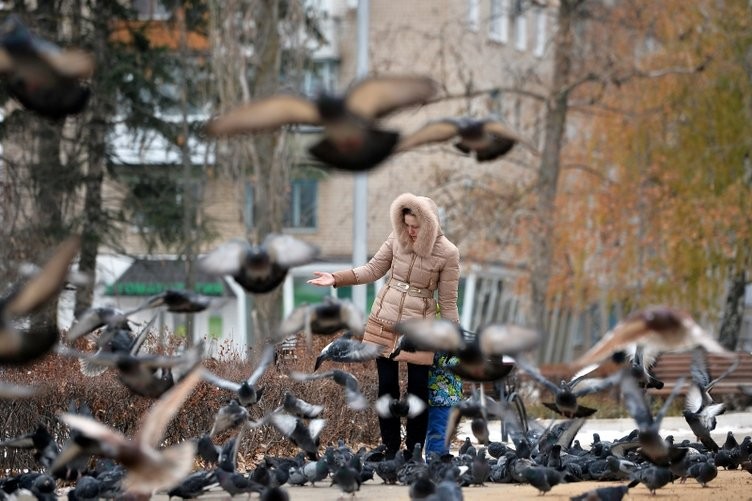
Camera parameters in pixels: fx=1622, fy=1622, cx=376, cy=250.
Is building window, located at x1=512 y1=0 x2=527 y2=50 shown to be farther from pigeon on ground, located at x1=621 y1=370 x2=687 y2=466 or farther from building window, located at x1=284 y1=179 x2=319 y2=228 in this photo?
pigeon on ground, located at x1=621 y1=370 x2=687 y2=466

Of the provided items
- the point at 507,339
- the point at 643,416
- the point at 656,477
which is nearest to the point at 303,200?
the point at 656,477

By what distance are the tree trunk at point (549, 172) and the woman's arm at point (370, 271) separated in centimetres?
1703

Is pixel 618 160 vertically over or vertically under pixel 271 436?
over

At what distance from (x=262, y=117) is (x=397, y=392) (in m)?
3.56

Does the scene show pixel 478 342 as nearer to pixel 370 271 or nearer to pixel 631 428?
pixel 370 271

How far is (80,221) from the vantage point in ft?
99.4

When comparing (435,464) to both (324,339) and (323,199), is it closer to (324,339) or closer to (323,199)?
(324,339)

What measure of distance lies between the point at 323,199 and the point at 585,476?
39.3 metres

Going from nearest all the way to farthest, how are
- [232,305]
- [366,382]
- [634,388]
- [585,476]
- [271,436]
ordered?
1. [634,388]
2. [585,476]
3. [271,436]
4. [366,382]
5. [232,305]

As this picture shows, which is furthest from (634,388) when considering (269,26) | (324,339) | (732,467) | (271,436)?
(269,26)

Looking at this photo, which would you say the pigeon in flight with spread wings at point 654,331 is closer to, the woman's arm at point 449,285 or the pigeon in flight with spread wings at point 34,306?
the pigeon in flight with spread wings at point 34,306

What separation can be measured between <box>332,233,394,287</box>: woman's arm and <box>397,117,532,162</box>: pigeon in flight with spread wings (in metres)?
2.44

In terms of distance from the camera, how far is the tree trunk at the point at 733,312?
32.5m

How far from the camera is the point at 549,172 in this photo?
30484mm
